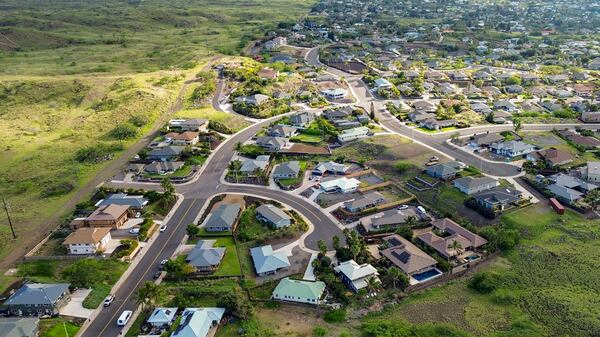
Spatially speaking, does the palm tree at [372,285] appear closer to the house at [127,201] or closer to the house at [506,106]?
the house at [127,201]

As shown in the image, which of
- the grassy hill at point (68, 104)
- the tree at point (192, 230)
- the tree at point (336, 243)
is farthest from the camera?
the grassy hill at point (68, 104)

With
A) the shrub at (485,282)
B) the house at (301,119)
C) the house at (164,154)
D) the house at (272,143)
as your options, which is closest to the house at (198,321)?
the shrub at (485,282)

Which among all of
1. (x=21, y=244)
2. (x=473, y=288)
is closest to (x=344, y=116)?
(x=473, y=288)

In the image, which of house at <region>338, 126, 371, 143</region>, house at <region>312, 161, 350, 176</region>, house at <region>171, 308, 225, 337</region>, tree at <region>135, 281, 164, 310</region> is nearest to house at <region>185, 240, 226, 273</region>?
tree at <region>135, 281, 164, 310</region>

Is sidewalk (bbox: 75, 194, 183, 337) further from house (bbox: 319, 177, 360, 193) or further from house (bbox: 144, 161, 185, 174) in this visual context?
→ house (bbox: 319, 177, 360, 193)

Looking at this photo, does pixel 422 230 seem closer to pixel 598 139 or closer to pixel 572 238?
pixel 572 238
